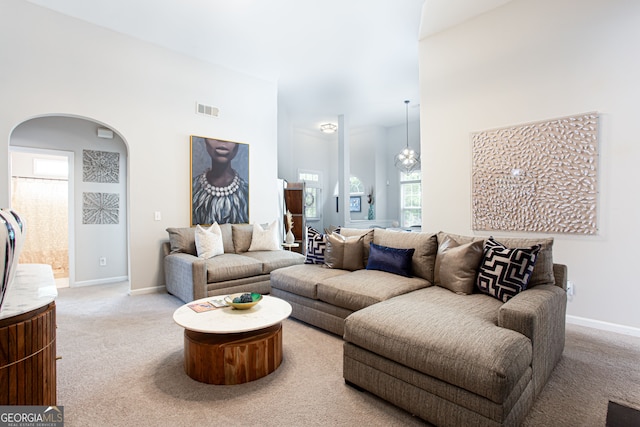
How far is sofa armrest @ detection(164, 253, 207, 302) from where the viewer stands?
3578mm

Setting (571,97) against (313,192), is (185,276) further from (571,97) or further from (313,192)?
(313,192)

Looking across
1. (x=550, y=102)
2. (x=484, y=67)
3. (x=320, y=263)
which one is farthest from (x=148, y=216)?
(x=550, y=102)

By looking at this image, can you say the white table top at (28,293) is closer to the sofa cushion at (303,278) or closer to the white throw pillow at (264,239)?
the sofa cushion at (303,278)

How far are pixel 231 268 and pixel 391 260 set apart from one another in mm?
1923

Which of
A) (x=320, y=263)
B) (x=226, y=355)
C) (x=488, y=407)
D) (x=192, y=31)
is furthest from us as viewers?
(x=192, y=31)

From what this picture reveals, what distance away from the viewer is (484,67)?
3.69 m

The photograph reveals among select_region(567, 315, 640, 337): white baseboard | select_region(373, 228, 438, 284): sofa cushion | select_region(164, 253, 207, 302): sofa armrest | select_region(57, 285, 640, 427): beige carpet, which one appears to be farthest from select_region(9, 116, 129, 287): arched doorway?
select_region(567, 315, 640, 337): white baseboard

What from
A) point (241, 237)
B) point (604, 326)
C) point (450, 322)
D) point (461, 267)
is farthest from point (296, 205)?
point (450, 322)

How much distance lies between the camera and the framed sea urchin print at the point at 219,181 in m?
4.77

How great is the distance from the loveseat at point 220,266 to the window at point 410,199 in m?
5.11

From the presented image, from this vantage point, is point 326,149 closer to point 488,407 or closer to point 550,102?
point 550,102

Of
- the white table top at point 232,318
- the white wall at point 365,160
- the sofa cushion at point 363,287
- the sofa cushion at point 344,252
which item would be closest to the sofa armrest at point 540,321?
the sofa cushion at point 363,287

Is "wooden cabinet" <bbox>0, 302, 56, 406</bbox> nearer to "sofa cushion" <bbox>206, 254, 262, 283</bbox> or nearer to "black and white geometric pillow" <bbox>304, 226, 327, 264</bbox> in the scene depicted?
"sofa cushion" <bbox>206, 254, 262, 283</bbox>

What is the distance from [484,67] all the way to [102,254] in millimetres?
5936
